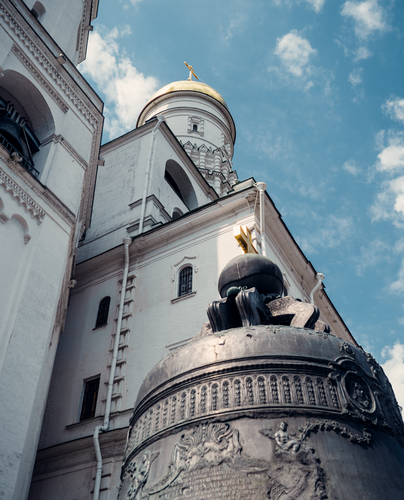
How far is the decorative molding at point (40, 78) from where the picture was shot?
565 inches

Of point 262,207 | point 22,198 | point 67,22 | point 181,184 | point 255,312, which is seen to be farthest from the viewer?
point 181,184

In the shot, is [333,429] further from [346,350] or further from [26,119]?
[26,119]

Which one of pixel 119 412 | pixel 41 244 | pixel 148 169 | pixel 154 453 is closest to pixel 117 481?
pixel 119 412

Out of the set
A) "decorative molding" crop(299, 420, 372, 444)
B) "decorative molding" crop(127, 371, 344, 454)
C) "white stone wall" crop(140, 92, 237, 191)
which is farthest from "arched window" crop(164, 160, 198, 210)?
"decorative molding" crop(299, 420, 372, 444)

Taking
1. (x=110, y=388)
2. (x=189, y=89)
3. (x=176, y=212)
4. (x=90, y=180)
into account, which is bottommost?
(x=110, y=388)

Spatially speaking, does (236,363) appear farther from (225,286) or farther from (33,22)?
(33,22)

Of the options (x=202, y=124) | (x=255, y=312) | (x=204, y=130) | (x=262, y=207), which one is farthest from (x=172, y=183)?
(x=255, y=312)

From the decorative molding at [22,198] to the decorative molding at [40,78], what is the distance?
14.9 ft

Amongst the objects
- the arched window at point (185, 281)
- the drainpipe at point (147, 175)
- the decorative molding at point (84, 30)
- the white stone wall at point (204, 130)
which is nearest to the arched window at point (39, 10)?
the decorative molding at point (84, 30)

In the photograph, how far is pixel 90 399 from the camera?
45.5ft

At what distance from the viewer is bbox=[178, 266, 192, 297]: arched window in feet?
48.4

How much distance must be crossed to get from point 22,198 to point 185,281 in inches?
214

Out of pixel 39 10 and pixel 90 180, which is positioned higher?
pixel 39 10

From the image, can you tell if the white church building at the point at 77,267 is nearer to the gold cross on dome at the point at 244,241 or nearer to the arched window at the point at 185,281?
the arched window at the point at 185,281
